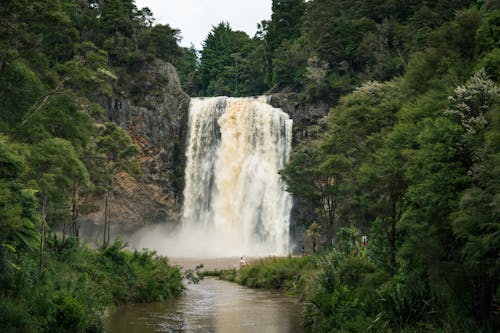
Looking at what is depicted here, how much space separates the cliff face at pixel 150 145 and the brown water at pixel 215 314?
29.1 metres

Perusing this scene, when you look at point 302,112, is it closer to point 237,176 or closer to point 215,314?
point 237,176

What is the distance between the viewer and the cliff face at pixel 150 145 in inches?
2303

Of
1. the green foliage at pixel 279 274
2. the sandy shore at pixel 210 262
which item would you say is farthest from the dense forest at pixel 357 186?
the sandy shore at pixel 210 262

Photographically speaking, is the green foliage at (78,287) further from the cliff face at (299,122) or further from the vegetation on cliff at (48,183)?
the cliff face at (299,122)

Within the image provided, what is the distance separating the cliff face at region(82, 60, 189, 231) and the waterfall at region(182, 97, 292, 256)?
1411mm

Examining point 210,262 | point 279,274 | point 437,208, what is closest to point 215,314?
point 279,274

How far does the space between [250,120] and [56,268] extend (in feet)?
129

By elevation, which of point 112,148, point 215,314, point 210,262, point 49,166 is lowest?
point 215,314

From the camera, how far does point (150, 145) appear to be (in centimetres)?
5931

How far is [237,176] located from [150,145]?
31.9ft

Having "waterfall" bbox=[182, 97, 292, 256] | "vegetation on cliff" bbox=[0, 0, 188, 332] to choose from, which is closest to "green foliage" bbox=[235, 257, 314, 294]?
"vegetation on cliff" bbox=[0, 0, 188, 332]

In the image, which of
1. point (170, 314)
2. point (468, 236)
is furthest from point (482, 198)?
point (170, 314)

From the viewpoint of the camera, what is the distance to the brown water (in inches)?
782

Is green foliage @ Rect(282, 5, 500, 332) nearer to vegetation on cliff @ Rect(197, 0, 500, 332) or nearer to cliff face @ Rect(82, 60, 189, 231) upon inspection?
vegetation on cliff @ Rect(197, 0, 500, 332)
